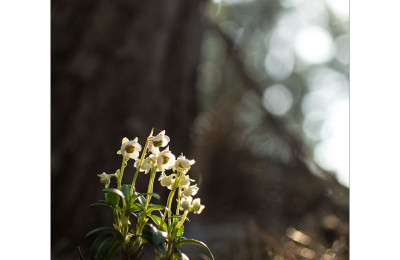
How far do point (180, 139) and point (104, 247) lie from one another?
121 centimetres

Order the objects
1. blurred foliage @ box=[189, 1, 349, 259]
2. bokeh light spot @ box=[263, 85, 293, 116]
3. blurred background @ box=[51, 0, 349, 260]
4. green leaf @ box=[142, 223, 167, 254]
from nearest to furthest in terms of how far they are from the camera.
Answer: green leaf @ box=[142, 223, 167, 254], blurred background @ box=[51, 0, 349, 260], blurred foliage @ box=[189, 1, 349, 259], bokeh light spot @ box=[263, 85, 293, 116]

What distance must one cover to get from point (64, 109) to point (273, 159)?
150 cm

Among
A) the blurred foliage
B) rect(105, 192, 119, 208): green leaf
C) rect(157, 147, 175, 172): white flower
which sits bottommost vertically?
the blurred foliage

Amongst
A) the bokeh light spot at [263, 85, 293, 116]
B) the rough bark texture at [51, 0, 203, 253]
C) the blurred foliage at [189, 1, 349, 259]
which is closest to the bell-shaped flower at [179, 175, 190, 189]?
the blurred foliage at [189, 1, 349, 259]

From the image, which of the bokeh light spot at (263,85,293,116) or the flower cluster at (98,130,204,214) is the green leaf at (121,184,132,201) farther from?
the bokeh light spot at (263,85,293,116)

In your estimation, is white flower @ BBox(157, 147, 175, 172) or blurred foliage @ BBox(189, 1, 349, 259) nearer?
white flower @ BBox(157, 147, 175, 172)

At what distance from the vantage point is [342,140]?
1.12 metres

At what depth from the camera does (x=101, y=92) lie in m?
1.34

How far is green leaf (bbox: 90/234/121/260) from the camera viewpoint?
1.20 ft

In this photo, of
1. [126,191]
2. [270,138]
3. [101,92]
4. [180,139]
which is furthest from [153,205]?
[270,138]

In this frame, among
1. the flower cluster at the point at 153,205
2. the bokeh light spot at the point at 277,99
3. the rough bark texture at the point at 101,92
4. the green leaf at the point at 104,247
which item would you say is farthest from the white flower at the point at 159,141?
the bokeh light spot at the point at 277,99

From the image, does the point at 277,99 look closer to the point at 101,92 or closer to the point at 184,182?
the point at 101,92
